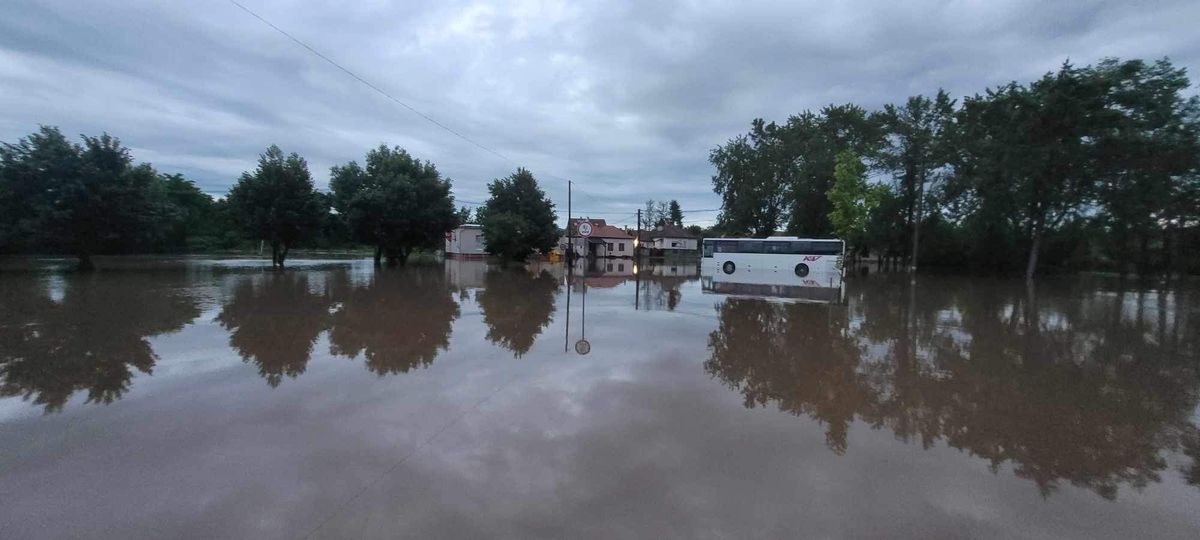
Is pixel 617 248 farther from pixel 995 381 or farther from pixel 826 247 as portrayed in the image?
pixel 995 381

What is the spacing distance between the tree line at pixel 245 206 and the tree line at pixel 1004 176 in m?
21.1

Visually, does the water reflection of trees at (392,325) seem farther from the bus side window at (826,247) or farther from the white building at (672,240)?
the white building at (672,240)

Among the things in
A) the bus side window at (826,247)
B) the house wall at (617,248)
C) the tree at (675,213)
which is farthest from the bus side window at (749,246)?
the tree at (675,213)

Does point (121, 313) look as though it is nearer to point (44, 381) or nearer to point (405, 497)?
point (44, 381)

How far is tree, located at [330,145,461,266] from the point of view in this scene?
29.0m

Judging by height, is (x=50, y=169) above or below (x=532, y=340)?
above

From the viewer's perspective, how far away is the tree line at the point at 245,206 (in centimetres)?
1983

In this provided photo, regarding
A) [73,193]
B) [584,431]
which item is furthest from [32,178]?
[584,431]

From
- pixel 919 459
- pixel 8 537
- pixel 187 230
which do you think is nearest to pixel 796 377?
pixel 919 459

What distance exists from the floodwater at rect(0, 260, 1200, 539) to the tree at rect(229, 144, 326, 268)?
15.3 metres

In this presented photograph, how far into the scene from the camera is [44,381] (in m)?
5.95

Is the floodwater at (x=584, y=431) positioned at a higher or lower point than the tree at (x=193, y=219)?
Answer: lower

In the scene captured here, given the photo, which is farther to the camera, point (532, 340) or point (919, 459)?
point (532, 340)

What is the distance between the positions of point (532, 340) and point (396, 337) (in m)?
2.19
